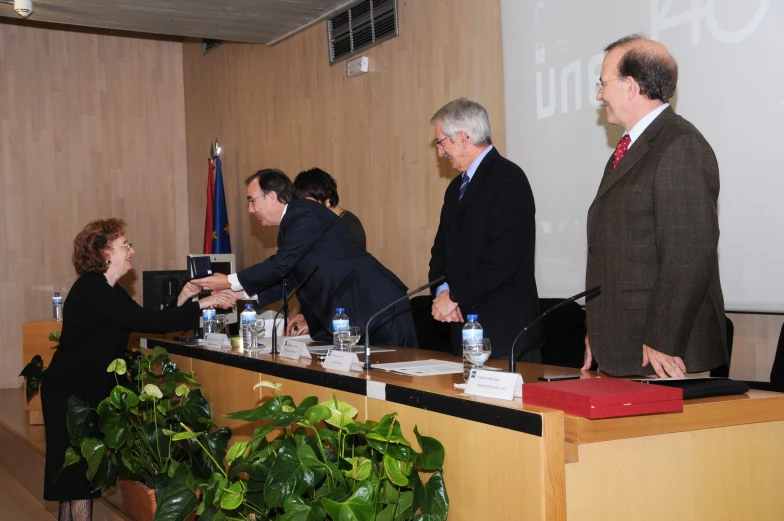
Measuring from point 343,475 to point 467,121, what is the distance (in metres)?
1.49

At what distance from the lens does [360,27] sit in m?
5.83

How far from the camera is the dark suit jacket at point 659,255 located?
2037 mm

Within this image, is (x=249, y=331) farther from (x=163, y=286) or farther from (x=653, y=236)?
(x=163, y=286)

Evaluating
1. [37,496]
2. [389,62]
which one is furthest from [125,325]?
[389,62]

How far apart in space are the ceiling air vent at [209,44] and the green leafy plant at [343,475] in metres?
6.47

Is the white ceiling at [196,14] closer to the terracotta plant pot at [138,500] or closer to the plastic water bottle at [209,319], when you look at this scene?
the plastic water bottle at [209,319]

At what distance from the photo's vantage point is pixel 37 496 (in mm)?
4695

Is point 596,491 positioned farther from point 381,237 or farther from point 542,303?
point 381,237

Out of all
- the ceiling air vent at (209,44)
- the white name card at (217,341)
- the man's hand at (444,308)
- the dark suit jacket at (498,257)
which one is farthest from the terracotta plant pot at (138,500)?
the ceiling air vent at (209,44)

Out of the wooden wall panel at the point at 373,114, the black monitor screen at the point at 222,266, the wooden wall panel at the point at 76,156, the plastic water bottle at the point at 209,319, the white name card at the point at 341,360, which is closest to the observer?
the white name card at the point at 341,360

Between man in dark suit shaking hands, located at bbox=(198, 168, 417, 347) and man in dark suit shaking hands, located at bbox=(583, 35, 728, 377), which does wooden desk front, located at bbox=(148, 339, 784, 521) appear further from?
man in dark suit shaking hands, located at bbox=(198, 168, 417, 347)

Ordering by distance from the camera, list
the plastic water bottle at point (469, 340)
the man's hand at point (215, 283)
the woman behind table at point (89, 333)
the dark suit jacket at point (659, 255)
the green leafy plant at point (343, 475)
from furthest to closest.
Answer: the man's hand at point (215, 283)
the woman behind table at point (89, 333)
the plastic water bottle at point (469, 340)
the dark suit jacket at point (659, 255)
the green leafy plant at point (343, 475)

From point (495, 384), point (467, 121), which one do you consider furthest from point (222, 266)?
point (495, 384)

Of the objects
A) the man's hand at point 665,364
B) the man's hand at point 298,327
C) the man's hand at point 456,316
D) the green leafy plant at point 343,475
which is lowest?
the green leafy plant at point 343,475
